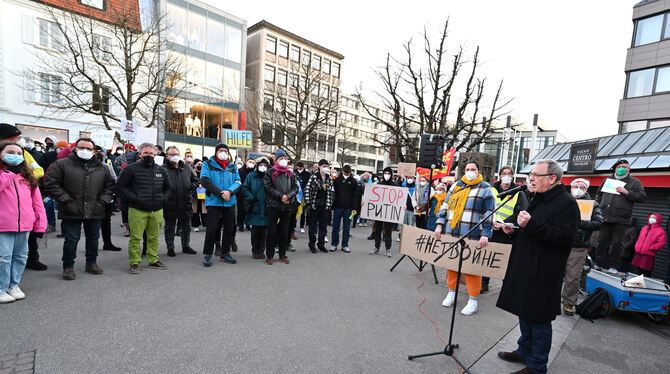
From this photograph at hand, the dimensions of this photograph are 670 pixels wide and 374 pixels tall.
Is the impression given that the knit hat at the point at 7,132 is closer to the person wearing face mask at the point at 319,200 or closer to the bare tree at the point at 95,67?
the person wearing face mask at the point at 319,200

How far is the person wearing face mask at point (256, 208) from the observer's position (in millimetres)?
6516

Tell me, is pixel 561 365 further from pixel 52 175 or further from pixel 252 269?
pixel 52 175

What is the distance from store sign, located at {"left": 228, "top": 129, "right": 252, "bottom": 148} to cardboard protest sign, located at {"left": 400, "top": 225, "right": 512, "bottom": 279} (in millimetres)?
11630

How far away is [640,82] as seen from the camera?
951 inches

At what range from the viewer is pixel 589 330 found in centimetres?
434

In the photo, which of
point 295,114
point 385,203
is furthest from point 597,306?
point 295,114

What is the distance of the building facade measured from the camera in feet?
88.4

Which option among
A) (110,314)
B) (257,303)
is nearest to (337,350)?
(257,303)

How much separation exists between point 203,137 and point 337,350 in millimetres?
28433

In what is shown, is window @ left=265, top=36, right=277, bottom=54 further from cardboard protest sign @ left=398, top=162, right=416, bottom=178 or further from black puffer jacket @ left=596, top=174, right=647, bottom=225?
black puffer jacket @ left=596, top=174, right=647, bottom=225

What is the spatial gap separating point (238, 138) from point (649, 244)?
14.8m

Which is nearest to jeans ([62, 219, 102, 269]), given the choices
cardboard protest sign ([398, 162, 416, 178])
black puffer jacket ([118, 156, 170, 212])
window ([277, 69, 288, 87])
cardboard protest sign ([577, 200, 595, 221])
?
black puffer jacket ([118, 156, 170, 212])

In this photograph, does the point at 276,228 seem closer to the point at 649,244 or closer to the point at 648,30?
the point at 649,244

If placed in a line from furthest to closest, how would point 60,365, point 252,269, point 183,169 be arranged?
point 183,169, point 252,269, point 60,365
